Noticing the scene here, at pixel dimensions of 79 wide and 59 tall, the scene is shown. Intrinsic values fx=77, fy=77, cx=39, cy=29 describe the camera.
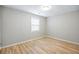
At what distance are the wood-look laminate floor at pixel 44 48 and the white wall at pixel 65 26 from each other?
176mm

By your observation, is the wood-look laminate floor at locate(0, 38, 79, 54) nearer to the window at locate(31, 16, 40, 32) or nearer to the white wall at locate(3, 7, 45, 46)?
the white wall at locate(3, 7, 45, 46)

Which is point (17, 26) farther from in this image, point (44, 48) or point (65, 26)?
point (65, 26)

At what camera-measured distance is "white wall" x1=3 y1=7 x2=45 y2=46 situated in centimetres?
179

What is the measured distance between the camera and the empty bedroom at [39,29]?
5.86 ft

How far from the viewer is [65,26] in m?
1.91

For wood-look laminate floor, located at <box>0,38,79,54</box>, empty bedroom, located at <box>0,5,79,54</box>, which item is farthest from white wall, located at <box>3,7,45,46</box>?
wood-look laminate floor, located at <box>0,38,79,54</box>

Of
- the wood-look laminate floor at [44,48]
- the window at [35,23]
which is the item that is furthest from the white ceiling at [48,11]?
the wood-look laminate floor at [44,48]

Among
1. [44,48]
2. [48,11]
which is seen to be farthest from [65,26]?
[44,48]
